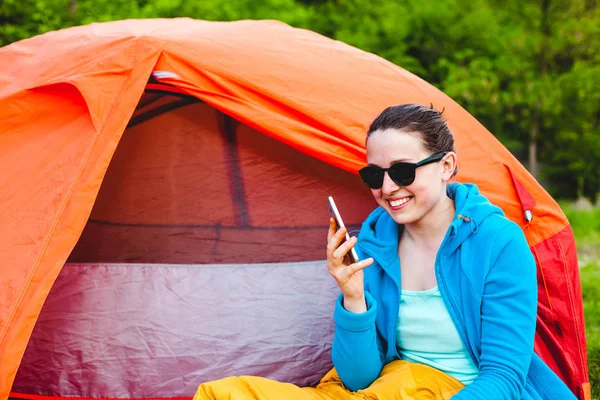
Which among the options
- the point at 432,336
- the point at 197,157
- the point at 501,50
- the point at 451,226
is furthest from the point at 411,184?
the point at 501,50

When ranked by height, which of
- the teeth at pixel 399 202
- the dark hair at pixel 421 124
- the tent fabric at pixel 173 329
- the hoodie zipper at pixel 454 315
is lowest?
the tent fabric at pixel 173 329

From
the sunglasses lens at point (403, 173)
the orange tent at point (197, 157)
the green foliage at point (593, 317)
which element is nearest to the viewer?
the sunglasses lens at point (403, 173)

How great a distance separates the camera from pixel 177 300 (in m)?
2.48

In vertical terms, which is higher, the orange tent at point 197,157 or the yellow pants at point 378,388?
the orange tent at point 197,157

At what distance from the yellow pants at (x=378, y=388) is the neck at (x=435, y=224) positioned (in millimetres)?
336

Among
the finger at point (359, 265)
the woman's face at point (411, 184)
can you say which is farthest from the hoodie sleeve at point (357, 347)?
the woman's face at point (411, 184)

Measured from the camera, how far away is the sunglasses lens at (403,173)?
168 cm

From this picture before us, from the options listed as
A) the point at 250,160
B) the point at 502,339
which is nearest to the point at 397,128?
the point at 502,339

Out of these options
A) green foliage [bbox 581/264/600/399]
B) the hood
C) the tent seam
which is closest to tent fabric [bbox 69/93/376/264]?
the tent seam

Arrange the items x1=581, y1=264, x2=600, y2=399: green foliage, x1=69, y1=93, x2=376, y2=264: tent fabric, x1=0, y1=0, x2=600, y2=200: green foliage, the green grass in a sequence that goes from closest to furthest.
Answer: x1=69, y1=93, x2=376, y2=264: tent fabric
x1=581, y1=264, x2=600, y2=399: green foliage
the green grass
x1=0, y1=0, x2=600, y2=200: green foliage

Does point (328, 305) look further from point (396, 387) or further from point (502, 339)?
point (502, 339)

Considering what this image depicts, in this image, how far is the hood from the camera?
5.64 ft

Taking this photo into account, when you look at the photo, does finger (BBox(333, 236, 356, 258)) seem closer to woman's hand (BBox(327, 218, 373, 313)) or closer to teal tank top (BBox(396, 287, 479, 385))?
woman's hand (BBox(327, 218, 373, 313))

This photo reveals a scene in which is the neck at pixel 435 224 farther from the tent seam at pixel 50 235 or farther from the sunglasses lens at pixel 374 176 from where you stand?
the tent seam at pixel 50 235
